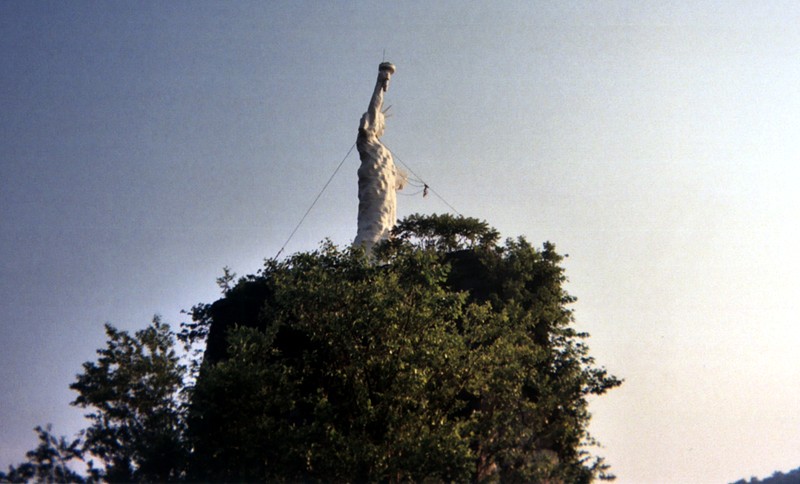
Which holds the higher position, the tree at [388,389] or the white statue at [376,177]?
the white statue at [376,177]

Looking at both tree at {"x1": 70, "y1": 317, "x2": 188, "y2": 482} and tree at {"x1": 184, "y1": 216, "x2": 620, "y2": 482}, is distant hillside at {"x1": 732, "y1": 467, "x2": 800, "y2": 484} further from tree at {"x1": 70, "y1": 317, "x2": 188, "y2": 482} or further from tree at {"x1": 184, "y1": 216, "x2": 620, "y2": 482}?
tree at {"x1": 70, "y1": 317, "x2": 188, "y2": 482}

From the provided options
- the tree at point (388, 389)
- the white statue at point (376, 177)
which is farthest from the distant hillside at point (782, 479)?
the white statue at point (376, 177)

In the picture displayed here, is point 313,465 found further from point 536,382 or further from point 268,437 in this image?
point 536,382

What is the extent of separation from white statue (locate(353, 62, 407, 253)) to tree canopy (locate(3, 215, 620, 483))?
6627 mm

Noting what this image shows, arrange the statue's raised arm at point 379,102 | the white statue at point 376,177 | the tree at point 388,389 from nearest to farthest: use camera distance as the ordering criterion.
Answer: the tree at point 388,389, the white statue at point 376,177, the statue's raised arm at point 379,102

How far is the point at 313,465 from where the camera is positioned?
16.1 metres

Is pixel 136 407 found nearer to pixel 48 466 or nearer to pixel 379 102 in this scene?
pixel 48 466

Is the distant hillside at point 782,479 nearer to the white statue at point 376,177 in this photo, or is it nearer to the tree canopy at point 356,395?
the tree canopy at point 356,395

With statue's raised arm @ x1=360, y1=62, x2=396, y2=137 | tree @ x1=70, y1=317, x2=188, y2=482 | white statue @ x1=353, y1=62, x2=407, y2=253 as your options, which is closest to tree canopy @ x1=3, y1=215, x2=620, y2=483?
tree @ x1=70, y1=317, x2=188, y2=482

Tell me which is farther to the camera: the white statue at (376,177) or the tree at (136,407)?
the white statue at (376,177)

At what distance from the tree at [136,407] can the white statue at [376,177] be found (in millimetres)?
9249

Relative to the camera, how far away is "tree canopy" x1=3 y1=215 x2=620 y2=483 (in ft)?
Result: 52.4

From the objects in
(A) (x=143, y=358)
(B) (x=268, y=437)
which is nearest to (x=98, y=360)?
(A) (x=143, y=358)

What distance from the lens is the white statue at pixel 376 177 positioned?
26.6 metres
